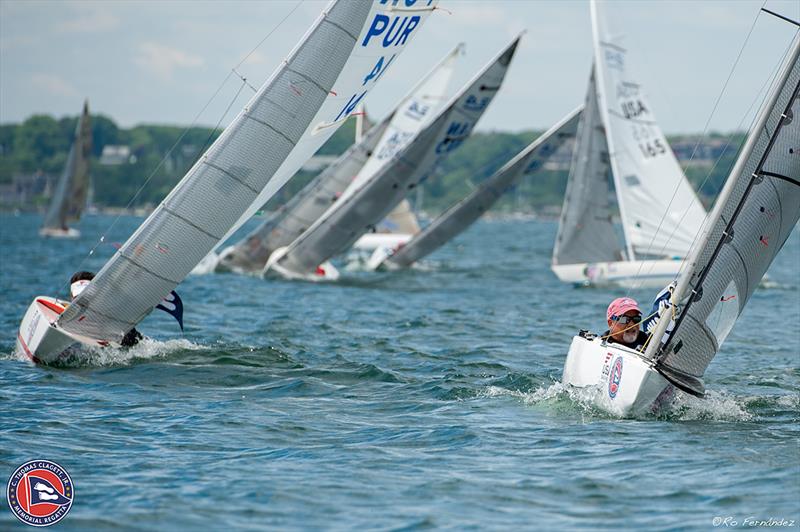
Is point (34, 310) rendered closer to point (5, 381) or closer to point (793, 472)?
point (5, 381)

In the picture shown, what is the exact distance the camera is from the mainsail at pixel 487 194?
26312 mm

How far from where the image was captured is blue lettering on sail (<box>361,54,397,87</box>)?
Answer: 1382cm

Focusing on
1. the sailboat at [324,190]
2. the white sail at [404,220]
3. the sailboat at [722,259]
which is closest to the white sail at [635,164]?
the sailboat at [324,190]

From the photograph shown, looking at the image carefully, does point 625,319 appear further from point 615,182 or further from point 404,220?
point 404,220

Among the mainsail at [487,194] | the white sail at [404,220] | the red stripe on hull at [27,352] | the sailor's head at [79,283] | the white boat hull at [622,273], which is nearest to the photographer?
the red stripe on hull at [27,352]

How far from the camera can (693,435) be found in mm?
8578

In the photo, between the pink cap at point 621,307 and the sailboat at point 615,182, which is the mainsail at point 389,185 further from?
the pink cap at point 621,307

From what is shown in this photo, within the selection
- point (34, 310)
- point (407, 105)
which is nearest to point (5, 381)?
point (34, 310)

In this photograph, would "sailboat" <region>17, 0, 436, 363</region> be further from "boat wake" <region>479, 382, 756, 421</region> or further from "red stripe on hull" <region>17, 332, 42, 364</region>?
"boat wake" <region>479, 382, 756, 421</region>

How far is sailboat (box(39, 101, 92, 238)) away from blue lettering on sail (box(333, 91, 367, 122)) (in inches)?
1454

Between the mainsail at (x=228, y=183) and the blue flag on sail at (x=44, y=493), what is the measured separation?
4.95 metres

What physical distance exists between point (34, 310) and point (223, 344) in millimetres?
2357

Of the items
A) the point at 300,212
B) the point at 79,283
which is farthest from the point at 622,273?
the point at 79,283

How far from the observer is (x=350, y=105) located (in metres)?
13.7
